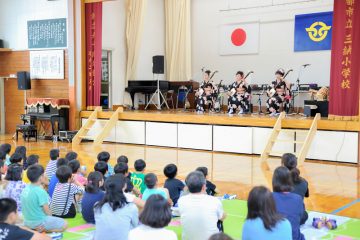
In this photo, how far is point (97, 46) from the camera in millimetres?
11914

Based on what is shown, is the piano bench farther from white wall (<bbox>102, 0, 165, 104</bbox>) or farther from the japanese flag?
the japanese flag

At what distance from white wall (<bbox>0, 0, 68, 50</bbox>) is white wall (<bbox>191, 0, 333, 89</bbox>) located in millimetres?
4685

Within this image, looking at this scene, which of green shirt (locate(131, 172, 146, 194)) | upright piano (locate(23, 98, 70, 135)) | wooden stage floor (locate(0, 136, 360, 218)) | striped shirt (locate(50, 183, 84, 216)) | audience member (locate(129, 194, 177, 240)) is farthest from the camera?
upright piano (locate(23, 98, 70, 135))

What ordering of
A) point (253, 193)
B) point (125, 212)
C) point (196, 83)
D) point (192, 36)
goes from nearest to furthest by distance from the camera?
point (253, 193), point (125, 212), point (196, 83), point (192, 36)

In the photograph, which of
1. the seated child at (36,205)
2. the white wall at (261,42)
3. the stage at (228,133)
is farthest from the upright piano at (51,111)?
the seated child at (36,205)

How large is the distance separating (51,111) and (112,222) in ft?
30.2

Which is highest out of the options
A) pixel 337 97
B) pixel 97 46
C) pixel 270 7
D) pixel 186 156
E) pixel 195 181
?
pixel 270 7

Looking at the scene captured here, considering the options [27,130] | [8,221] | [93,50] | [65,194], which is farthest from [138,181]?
[27,130]

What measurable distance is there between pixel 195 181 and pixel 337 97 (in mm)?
6059

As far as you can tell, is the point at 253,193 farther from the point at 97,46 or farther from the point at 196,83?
the point at 196,83

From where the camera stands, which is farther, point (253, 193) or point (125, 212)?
point (125, 212)

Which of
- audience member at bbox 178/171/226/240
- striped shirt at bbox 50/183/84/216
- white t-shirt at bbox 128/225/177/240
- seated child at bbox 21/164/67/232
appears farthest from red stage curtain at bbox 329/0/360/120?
white t-shirt at bbox 128/225/177/240

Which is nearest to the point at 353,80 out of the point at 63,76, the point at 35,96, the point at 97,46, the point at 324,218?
the point at 324,218

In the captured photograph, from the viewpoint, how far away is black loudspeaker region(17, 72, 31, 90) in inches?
491
